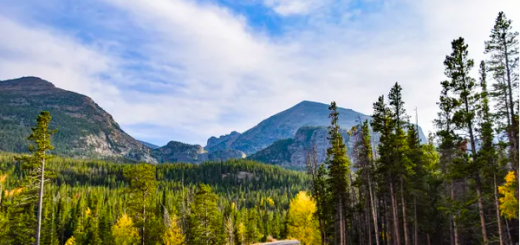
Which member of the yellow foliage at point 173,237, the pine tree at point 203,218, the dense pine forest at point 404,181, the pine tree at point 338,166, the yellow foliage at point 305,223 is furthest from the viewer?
the yellow foliage at point 305,223

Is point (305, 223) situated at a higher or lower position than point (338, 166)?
lower

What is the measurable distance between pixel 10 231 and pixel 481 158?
47378mm

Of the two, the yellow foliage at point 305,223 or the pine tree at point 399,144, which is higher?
the pine tree at point 399,144

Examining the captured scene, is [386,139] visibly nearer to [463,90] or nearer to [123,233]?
[463,90]

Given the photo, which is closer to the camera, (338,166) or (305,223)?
(338,166)

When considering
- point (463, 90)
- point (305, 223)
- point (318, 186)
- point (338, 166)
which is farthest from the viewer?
point (305, 223)

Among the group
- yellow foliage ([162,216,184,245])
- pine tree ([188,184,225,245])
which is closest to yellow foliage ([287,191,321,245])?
pine tree ([188,184,225,245])

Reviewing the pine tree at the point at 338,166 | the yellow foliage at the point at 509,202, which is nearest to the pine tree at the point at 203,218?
the pine tree at the point at 338,166

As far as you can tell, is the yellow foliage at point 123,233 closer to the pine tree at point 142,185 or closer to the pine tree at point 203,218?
the pine tree at point 203,218

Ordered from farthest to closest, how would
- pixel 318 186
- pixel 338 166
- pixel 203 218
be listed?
A: pixel 203 218, pixel 318 186, pixel 338 166

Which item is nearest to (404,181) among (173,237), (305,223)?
(305,223)

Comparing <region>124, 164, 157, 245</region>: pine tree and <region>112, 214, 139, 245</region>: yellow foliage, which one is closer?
<region>124, 164, 157, 245</region>: pine tree

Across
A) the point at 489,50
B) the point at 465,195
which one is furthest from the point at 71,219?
the point at 489,50

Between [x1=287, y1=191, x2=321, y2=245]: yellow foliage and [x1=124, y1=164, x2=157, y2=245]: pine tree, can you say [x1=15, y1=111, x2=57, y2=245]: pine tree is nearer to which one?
[x1=124, y1=164, x2=157, y2=245]: pine tree
